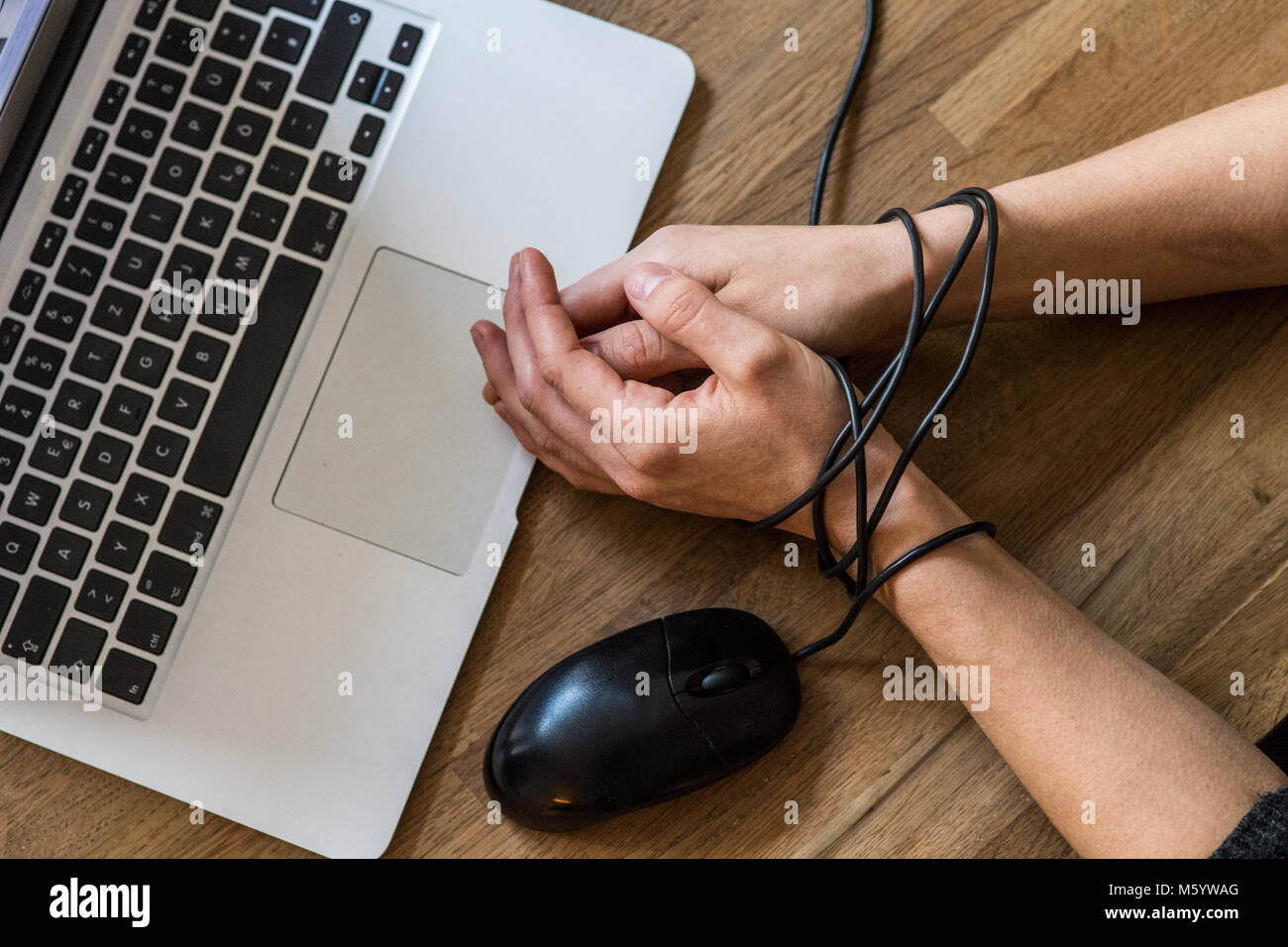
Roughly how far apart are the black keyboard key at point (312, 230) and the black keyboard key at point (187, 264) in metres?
0.05

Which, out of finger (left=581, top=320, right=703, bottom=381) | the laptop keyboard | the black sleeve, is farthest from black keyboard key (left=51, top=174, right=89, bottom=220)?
the black sleeve

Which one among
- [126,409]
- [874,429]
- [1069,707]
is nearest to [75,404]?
[126,409]

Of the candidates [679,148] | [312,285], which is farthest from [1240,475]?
[312,285]

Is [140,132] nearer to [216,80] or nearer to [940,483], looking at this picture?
[216,80]

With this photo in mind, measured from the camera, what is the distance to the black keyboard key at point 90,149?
62cm

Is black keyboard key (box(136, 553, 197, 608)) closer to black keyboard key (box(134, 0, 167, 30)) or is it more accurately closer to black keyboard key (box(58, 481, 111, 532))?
black keyboard key (box(58, 481, 111, 532))

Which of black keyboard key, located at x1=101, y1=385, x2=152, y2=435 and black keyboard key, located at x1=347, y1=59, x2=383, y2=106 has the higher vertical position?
black keyboard key, located at x1=347, y1=59, x2=383, y2=106

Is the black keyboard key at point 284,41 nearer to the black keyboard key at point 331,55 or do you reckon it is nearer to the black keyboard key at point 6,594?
the black keyboard key at point 331,55

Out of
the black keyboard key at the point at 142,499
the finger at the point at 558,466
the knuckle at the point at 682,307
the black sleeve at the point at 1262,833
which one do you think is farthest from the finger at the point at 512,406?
the black sleeve at the point at 1262,833

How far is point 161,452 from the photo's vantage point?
0.60 metres

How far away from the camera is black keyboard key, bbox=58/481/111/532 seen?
23.3 inches

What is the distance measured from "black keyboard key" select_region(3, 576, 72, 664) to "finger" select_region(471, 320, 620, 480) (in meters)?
0.28

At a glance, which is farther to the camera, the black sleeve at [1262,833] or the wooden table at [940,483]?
the wooden table at [940,483]
